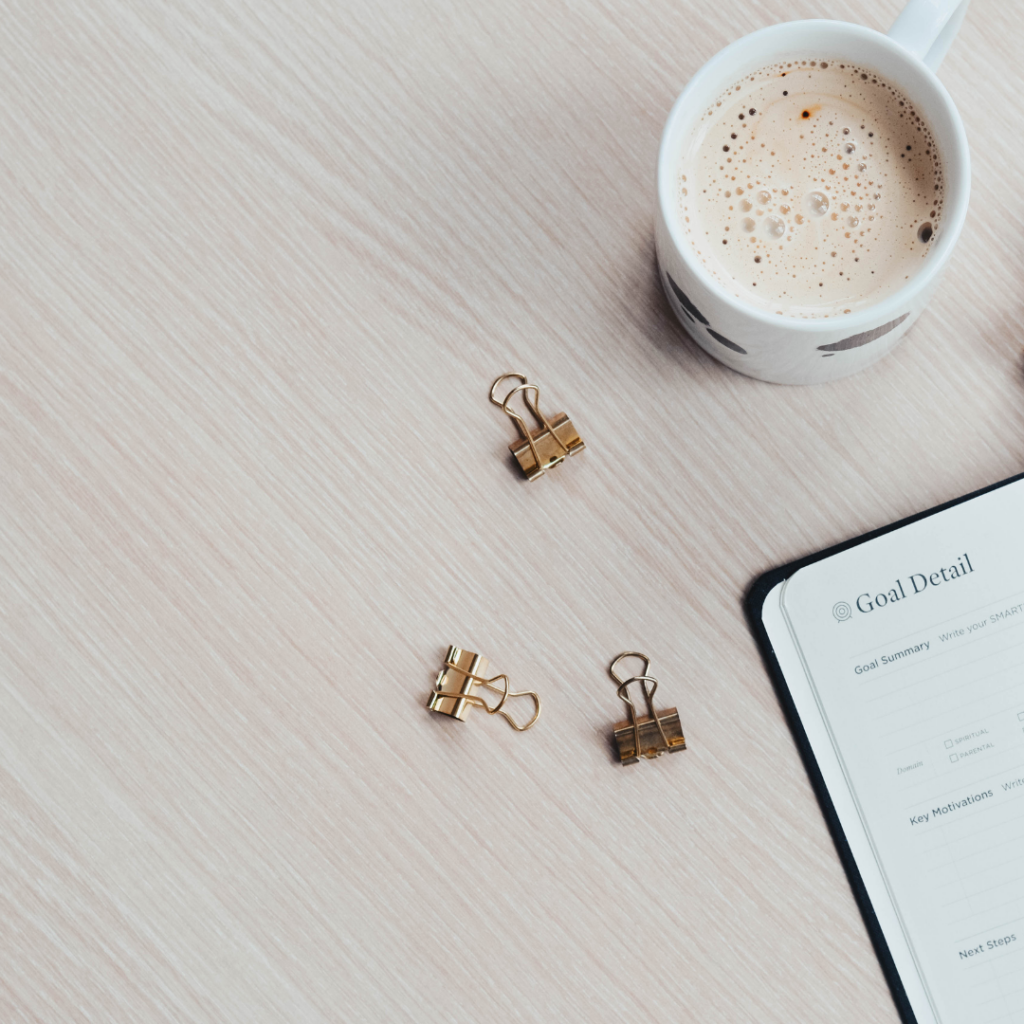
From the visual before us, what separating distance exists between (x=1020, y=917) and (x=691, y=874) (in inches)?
7.9

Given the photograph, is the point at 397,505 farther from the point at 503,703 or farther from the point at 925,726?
the point at 925,726

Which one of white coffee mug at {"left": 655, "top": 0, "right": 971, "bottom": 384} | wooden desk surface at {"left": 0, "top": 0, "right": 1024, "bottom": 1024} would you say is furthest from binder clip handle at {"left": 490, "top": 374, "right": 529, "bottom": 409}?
white coffee mug at {"left": 655, "top": 0, "right": 971, "bottom": 384}

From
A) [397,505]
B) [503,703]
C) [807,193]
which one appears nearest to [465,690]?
[503,703]

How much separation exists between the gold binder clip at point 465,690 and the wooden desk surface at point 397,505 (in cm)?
1

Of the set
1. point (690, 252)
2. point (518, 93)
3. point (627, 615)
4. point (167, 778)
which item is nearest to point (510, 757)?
point (627, 615)

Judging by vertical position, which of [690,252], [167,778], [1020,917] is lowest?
[1020,917]

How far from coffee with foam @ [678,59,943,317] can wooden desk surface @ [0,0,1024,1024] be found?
79 millimetres

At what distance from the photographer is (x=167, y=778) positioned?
647 mm

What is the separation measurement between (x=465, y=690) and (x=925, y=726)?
29cm

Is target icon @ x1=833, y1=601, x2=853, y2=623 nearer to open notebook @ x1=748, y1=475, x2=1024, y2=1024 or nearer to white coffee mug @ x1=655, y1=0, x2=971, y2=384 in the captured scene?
open notebook @ x1=748, y1=475, x2=1024, y2=1024

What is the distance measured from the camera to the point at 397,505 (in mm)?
651

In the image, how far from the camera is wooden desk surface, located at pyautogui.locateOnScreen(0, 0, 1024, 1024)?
2.07ft

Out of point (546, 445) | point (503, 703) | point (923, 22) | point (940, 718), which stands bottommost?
point (940, 718)

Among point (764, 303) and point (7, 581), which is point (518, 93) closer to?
point (764, 303)
